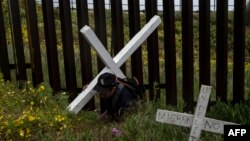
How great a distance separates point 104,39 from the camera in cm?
505

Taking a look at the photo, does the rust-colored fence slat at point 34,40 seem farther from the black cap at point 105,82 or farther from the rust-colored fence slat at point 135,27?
the black cap at point 105,82

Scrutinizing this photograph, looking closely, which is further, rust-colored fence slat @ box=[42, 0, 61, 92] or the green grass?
rust-colored fence slat @ box=[42, 0, 61, 92]

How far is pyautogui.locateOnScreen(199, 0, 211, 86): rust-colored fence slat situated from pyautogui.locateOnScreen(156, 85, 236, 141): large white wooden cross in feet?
5.64

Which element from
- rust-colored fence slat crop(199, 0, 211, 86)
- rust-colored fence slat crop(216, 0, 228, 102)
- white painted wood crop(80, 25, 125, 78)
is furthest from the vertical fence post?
rust-colored fence slat crop(216, 0, 228, 102)

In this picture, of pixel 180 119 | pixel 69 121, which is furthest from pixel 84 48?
pixel 180 119

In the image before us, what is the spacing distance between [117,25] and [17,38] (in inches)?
43.1

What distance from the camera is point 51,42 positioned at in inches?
199

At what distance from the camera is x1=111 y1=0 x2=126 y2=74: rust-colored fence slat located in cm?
493

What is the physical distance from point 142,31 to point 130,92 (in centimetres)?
66

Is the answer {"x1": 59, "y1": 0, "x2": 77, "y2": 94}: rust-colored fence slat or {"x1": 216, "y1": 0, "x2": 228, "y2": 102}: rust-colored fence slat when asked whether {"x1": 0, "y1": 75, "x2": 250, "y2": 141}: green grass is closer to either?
{"x1": 59, "y1": 0, "x2": 77, "y2": 94}: rust-colored fence slat

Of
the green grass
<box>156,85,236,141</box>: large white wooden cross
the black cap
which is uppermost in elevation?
the black cap

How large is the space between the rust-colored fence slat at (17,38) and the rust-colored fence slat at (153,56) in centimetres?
138

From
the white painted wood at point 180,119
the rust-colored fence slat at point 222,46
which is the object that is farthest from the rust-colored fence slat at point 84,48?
the white painted wood at point 180,119

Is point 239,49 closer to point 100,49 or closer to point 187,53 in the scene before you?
point 187,53
